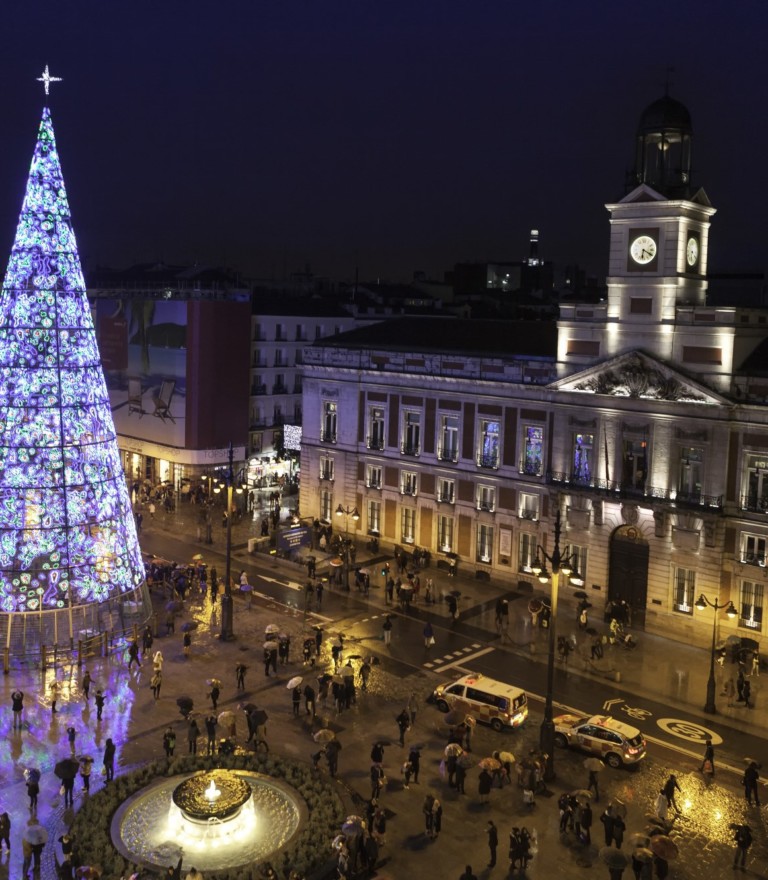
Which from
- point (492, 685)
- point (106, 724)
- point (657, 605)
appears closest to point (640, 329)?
point (657, 605)

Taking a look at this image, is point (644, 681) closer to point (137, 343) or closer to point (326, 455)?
point (326, 455)

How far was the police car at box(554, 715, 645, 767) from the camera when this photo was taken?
29719mm

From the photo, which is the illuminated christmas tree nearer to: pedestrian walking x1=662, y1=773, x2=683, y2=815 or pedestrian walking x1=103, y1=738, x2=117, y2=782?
pedestrian walking x1=103, y1=738, x2=117, y2=782

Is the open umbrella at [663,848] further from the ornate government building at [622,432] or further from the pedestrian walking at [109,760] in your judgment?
the ornate government building at [622,432]

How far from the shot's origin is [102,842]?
2331 cm

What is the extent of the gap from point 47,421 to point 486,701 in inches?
773

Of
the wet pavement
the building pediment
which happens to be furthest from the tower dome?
the wet pavement

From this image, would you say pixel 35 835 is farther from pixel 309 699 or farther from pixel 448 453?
pixel 448 453

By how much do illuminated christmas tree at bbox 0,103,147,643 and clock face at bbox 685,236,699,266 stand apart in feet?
92.7

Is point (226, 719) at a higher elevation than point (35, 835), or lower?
lower

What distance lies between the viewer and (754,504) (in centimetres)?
4166

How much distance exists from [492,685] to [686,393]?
18124mm

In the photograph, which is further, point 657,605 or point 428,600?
point 428,600

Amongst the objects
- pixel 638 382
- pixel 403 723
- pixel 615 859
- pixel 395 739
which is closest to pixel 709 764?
pixel 615 859
